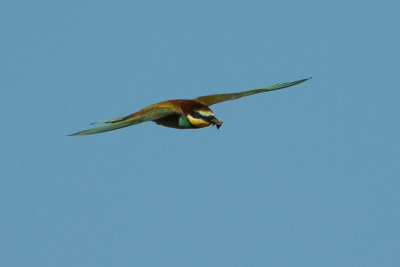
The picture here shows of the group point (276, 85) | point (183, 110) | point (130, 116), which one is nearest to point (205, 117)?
point (183, 110)

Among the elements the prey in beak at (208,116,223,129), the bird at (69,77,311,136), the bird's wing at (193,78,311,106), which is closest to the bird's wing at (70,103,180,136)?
the bird at (69,77,311,136)

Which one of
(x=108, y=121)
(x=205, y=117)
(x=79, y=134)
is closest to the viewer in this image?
(x=79, y=134)

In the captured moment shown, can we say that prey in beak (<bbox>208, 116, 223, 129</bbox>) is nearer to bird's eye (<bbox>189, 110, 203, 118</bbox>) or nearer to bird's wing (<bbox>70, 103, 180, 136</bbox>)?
bird's eye (<bbox>189, 110, 203, 118</bbox>)

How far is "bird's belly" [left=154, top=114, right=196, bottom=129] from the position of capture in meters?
28.0

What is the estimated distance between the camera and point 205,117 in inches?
1087

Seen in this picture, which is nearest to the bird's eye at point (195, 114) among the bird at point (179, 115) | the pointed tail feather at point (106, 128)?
the bird at point (179, 115)

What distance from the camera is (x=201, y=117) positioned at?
27703mm

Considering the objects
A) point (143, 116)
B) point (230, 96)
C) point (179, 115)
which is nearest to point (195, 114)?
point (179, 115)

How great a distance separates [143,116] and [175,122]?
1.44m

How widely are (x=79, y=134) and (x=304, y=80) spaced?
31.6 feet

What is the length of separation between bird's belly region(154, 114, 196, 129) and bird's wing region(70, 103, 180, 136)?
0.26 meters

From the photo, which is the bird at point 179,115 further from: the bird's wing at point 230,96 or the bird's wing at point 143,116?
the bird's wing at point 230,96

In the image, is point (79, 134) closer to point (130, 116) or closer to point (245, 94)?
point (130, 116)

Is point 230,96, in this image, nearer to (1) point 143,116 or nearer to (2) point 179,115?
(2) point 179,115
